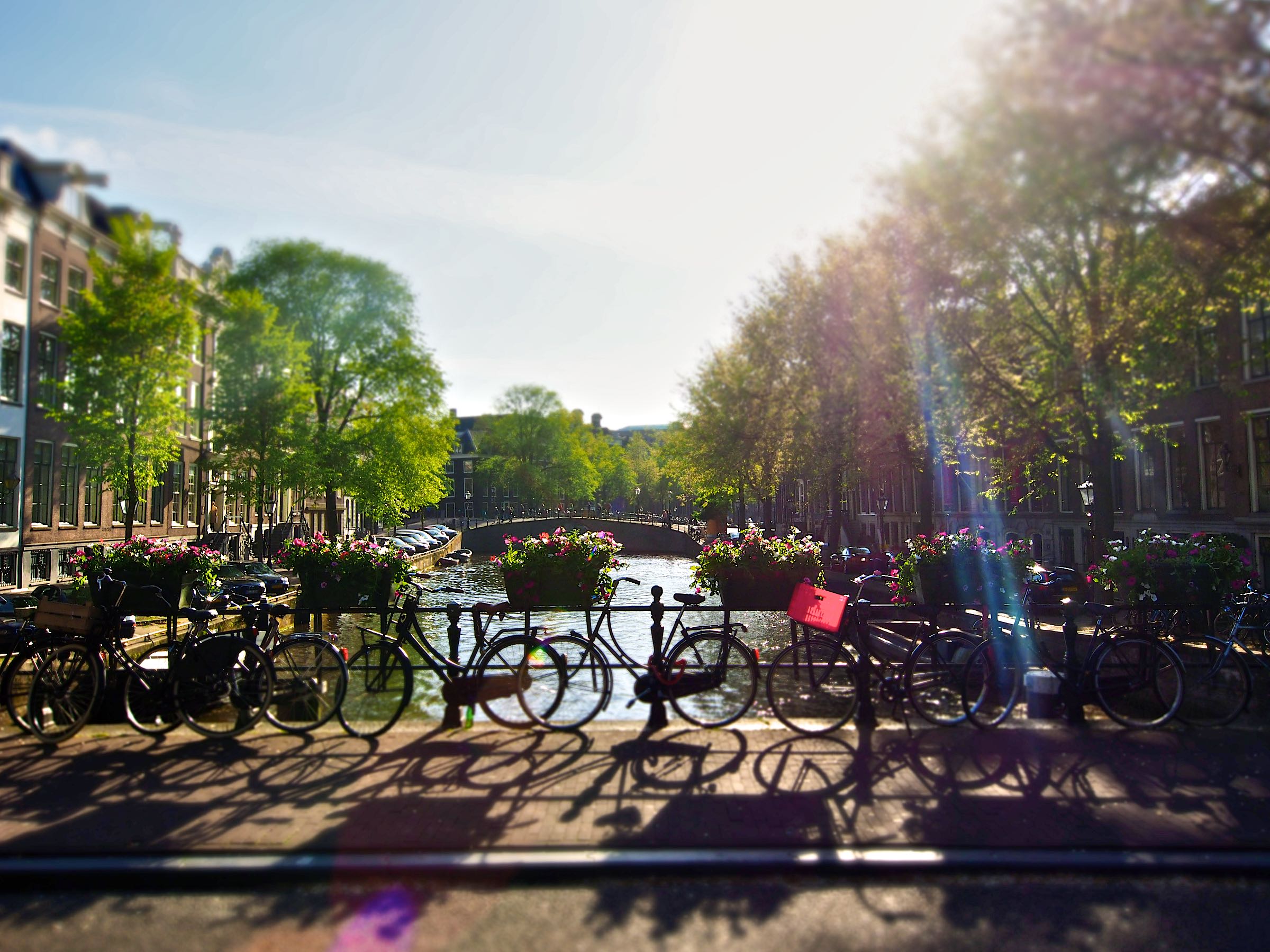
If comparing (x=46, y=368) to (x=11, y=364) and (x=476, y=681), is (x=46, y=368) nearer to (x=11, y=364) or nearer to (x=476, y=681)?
(x=11, y=364)

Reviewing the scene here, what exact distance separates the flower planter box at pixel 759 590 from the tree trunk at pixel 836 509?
17.0 metres

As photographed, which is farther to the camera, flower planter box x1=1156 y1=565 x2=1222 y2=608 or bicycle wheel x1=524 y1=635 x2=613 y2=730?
flower planter box x1=1156 y1=565 x2=1222 y2=608

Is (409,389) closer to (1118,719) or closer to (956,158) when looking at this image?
(956,158)

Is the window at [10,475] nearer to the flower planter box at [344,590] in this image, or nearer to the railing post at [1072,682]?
the flower planter box at [344,590]

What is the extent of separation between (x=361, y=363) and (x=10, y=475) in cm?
1506

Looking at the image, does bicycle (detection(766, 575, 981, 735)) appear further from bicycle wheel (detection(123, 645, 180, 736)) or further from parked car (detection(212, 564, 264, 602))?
parked car (detection(212, 564, 264, 602))

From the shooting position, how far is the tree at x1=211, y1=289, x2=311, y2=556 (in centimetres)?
3212

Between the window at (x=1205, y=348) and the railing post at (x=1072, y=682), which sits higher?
the window at (x=1205, y=348)

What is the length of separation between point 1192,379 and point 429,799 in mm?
25988

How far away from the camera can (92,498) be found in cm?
2866

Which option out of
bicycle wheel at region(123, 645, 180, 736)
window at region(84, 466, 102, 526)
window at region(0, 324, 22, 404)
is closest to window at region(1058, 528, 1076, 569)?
bicycle wheel at region(123, 645, 180, 736)

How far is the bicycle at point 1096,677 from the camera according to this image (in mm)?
6641

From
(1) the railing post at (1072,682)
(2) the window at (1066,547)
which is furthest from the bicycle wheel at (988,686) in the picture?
(2) the window at (1066,547)

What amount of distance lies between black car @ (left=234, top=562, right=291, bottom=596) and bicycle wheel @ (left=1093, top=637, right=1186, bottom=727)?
19.2 metres
